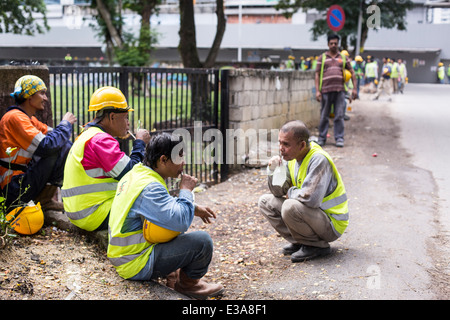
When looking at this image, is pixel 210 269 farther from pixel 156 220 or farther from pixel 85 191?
pixel 156 220

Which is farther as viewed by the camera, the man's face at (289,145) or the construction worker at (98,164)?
the man's face at (289,145)

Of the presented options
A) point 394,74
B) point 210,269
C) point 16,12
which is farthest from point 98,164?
point 394,74

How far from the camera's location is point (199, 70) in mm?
7668

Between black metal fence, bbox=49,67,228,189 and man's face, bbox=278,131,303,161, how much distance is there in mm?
2219

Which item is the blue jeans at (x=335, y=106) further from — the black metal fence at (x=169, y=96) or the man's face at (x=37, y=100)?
the man's face at (x=37, y=100)

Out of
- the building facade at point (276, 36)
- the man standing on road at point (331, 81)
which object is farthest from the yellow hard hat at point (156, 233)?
the building facade at point (276, 36)

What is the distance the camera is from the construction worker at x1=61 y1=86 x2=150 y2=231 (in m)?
3.97

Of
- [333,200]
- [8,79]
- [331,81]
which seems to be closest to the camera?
[333,200]

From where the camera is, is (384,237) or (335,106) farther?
(335,106)

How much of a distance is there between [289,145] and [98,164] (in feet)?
5.18

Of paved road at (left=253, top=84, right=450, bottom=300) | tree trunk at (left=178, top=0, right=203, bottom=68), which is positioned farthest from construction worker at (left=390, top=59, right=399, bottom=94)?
tree trunk at (left=178, top=0, right=203, bottom=68)

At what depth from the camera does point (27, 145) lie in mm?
4527

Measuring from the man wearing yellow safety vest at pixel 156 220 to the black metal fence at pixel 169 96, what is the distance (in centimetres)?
259

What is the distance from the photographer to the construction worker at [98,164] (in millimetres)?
3967
